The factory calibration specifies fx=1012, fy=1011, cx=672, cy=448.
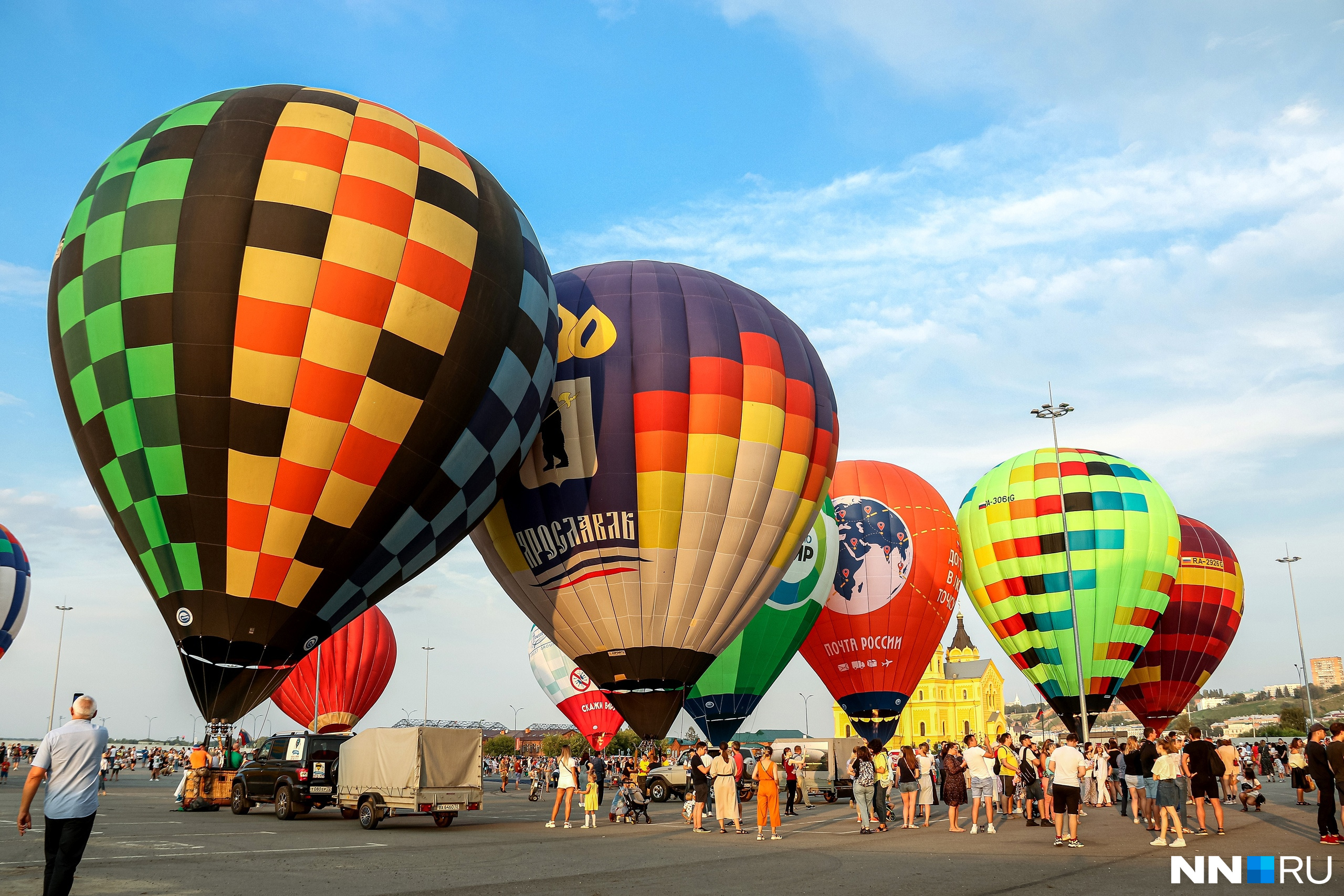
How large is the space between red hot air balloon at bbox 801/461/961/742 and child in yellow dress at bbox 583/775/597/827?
16.0m

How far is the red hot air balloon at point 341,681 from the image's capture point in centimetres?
4588

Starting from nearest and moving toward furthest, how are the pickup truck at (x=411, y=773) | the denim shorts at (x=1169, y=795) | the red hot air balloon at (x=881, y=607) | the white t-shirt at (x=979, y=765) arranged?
the denim shorts at (x=1169, y=795) → the white t-shirt at (x=979, y=765) → the pickup truck at (x=411, y=773) → the red hot air balloon at (x=881, y=607)

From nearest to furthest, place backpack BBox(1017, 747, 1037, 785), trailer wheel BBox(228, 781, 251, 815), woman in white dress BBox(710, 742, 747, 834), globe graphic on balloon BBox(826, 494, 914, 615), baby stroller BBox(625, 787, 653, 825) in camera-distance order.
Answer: woman in white dress BBox(710, 742, 747, 834)
backpack BBox(1017, 747, 1037, 785)
baby stroller BBox(625, 787, 653, 825)
trailer wheel BBox(228, 781, 251, 815)
globe graphic on balloon BBox(826, 494, 914, 615)

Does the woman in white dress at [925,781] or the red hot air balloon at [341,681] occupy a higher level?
the red hot air balloon at [341,681]

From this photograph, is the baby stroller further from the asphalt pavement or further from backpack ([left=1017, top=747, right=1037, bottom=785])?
backpack ([left=1017, top=747, right=1037, bottom=785])

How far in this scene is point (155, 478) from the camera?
15227mm

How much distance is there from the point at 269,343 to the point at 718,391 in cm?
975

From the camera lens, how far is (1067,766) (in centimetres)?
1370

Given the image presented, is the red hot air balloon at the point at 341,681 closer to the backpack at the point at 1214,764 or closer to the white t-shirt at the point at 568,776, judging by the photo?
the white t-shirt at the point at 568,776

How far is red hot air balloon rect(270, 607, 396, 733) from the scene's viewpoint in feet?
151

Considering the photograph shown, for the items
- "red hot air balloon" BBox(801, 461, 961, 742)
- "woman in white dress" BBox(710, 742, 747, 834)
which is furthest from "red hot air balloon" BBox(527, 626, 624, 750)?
"woman in white dress" BBox(710, 742, 747, 834)
